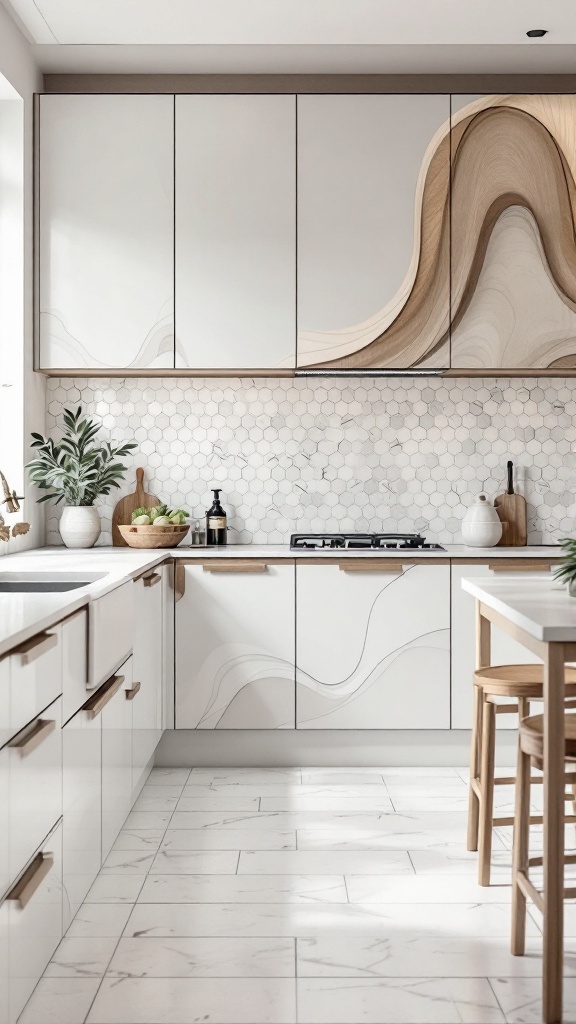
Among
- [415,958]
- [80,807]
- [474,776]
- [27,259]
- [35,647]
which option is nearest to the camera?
[35,647]

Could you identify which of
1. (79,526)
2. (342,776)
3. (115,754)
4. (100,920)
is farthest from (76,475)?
(100,920)

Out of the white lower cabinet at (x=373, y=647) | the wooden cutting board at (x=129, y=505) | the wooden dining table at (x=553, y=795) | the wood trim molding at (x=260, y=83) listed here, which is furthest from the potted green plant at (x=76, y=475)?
the wooden dining table at (x=553, y=795)

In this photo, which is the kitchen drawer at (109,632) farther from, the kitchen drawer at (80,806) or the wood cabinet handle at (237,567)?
the wood cabinet handle at (237,567)

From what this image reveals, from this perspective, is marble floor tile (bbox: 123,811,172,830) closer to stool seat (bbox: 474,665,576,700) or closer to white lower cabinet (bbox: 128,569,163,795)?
white lower cabinet (bbox: 128,569,163,795)

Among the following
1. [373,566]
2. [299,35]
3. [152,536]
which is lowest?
[373,566]

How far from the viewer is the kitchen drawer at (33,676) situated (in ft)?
5.90

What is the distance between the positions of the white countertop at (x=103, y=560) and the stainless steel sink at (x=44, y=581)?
3cm

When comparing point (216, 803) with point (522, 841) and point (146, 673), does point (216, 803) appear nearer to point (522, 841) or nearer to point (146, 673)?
point (146, 673)

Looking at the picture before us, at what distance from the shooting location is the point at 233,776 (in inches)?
151

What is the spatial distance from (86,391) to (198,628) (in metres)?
1.29

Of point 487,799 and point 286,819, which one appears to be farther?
point 286,819

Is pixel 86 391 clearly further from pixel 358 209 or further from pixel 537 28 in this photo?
pixel 537 28

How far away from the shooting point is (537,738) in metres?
2.18

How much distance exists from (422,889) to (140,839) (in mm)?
956
